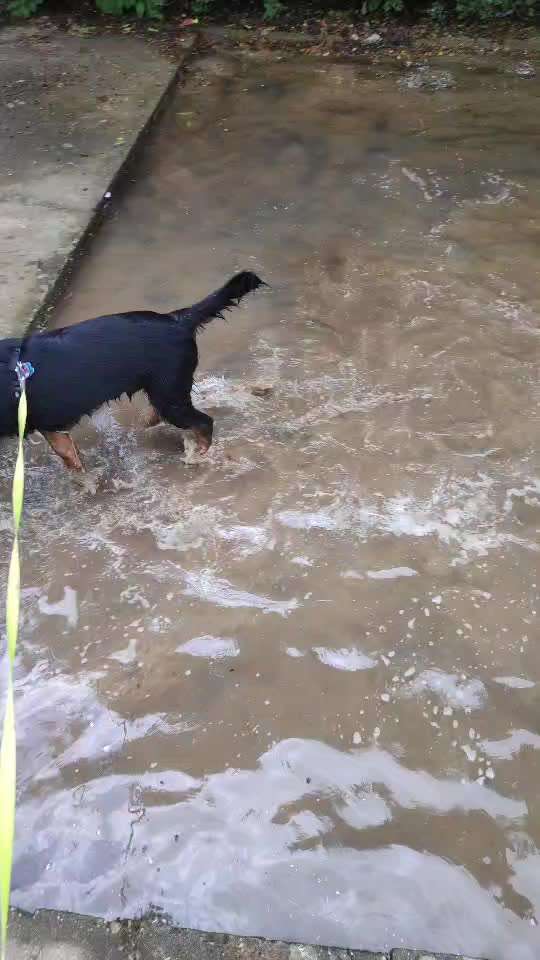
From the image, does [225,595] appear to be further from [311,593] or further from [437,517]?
[437,517]

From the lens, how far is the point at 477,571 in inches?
146

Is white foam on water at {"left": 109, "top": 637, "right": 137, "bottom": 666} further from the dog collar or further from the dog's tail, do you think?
the dog's tail

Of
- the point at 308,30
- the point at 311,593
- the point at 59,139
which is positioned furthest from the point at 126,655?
the point at 308,30

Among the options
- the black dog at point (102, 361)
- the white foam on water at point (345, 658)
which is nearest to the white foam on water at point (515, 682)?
the white foam on water at point (345, 658)

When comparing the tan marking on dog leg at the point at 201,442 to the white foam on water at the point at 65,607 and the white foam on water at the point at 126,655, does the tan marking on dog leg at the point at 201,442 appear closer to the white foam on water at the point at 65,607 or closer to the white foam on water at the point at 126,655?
the white foam on water at the point at 65,607

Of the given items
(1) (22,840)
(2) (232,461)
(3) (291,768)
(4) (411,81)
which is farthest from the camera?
(4) (411,81)

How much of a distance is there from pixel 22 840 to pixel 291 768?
98 cm

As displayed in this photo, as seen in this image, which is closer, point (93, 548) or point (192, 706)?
point (192, 706)

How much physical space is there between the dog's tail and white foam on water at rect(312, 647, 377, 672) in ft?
5.17

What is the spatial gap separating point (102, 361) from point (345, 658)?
5.50 feet

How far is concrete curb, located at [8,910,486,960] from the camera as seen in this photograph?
100 inches

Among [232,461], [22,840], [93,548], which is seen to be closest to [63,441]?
[93,548]

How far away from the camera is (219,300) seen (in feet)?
12.3

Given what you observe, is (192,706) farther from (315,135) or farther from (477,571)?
(315,135)
